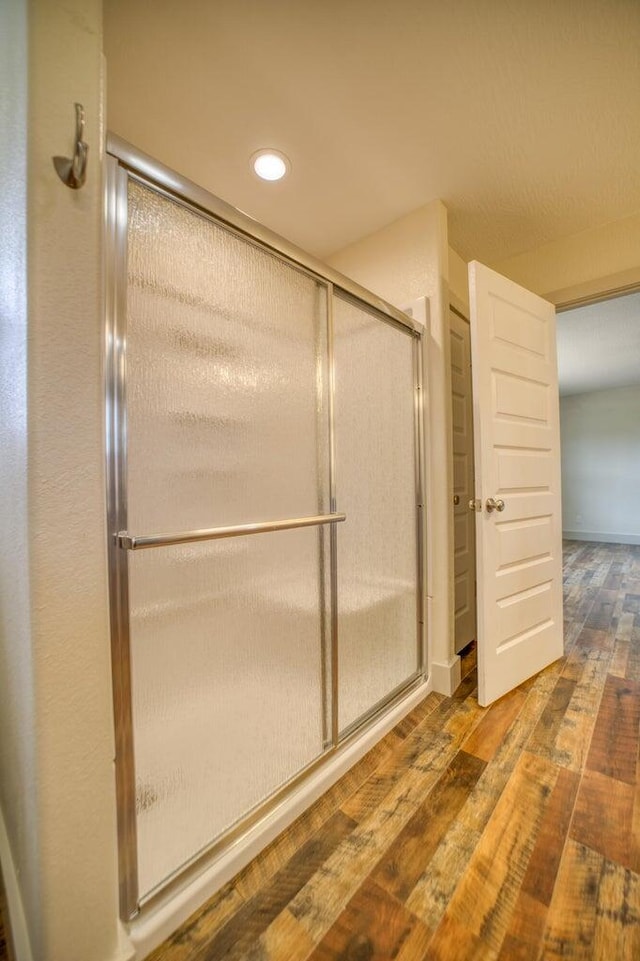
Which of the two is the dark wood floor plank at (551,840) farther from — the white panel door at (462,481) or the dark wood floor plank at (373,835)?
the white panel door at (462,481)

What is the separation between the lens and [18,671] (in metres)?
0.67

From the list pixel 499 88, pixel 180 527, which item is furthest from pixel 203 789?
pixel 499 88

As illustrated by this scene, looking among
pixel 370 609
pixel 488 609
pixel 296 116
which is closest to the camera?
pixel 296 116

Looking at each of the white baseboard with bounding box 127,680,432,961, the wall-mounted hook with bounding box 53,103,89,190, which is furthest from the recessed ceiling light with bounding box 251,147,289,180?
the white baseboard with bounding box 127,680,432,961

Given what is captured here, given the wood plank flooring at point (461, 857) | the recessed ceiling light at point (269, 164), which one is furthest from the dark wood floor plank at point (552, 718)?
the recessed ceiling light at point (269, 164)

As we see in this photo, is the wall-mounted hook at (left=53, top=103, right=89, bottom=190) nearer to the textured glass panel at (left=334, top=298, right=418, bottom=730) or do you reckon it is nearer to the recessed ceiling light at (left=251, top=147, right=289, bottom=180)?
the textured glass panel at (left=334, top=298, right=418, bottom=730)

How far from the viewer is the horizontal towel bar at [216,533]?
78 centimetres

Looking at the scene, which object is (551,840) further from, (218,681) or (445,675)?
(218,681)

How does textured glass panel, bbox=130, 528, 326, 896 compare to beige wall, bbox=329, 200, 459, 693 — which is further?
beige wall, bbox=329, 200, 459, 693

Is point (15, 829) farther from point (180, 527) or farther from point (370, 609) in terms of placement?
point (370, 609)

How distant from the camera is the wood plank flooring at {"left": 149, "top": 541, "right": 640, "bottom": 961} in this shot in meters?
0.81

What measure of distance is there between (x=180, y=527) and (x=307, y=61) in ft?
5.06

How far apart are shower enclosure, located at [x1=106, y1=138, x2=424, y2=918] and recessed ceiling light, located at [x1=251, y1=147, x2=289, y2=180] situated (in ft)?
2.33

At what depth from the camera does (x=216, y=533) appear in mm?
929
